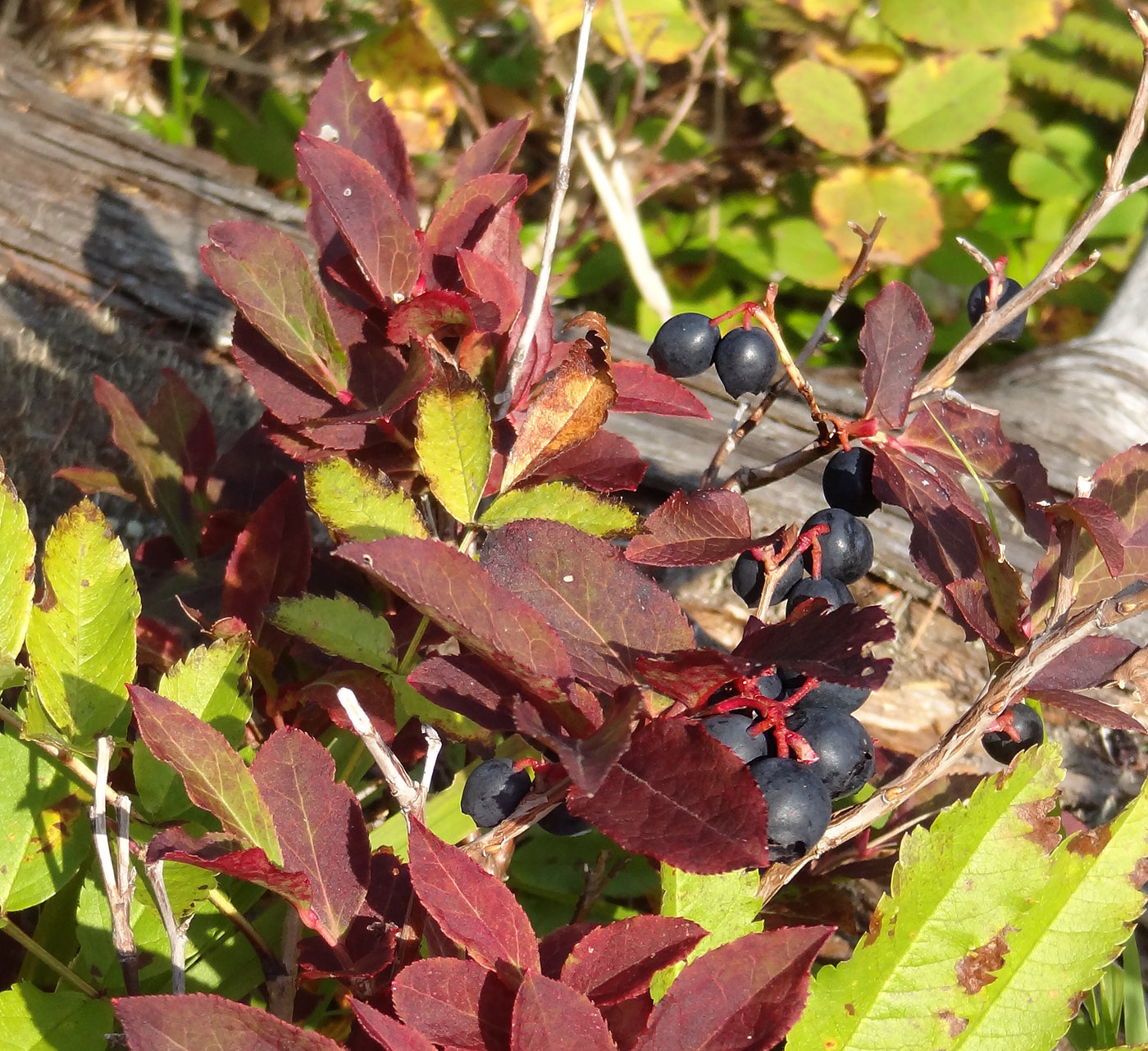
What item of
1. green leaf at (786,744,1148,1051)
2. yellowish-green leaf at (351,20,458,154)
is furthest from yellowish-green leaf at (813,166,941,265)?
green leaf at (786,744,1148,1051)

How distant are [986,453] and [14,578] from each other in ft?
2.46

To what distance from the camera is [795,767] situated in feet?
2.21

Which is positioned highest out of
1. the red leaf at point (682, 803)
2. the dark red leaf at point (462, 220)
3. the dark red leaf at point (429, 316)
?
the dark red leaf at point (462, 220)

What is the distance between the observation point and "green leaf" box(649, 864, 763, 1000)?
0.73 metres

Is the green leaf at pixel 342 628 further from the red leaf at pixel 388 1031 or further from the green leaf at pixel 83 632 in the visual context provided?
the red leaf at pixel 388 1031

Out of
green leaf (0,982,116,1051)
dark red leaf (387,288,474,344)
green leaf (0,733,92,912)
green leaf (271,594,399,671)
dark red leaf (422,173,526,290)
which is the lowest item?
green leaf (0,982,116,1051)

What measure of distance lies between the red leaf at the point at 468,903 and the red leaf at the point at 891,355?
0.47m

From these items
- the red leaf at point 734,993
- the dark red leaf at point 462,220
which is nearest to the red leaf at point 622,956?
the red leaf at point 734,993

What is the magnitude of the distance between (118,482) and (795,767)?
31.4 inches

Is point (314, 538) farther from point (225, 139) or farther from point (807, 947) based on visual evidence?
point (225, 139)

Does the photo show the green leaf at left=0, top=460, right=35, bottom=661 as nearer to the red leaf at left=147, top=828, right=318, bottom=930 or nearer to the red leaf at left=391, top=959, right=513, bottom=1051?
the red leaf at left=147, top=828, right=318, bottom=930

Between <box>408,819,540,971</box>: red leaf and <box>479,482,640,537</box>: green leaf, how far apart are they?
0.26m

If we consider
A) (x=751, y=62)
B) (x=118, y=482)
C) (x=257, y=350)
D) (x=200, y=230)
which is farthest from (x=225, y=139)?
(x=257, y=350)

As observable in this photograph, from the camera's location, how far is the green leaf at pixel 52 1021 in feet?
2.31
